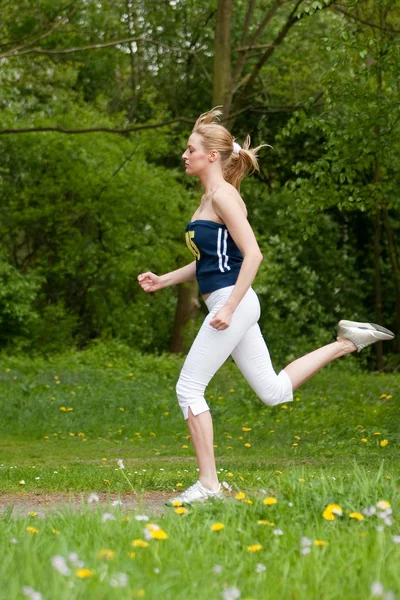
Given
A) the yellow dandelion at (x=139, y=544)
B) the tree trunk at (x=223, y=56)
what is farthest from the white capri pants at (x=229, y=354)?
the tree trunk at (x=223, y=56)

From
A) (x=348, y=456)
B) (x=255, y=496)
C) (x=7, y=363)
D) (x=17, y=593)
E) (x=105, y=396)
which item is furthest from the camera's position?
(x=7, y=363)

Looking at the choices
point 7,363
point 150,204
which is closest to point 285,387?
point 7,363

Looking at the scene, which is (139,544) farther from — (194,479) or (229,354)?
(194,479)

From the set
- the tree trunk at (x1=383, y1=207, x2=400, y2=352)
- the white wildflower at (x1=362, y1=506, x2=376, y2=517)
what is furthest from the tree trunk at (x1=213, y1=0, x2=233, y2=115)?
the white wildflower at (x1=362, y1=506, x2=376, y2=517)

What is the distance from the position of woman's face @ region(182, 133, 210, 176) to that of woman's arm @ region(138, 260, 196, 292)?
647 mm

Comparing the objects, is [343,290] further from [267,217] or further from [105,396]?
[105,396]

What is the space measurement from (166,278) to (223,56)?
14740mm

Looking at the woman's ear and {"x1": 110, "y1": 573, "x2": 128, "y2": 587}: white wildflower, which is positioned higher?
the woman's ear

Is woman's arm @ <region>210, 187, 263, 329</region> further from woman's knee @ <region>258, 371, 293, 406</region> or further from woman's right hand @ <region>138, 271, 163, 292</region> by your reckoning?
woman's right hand @ <region>138, 271, 163, 292</region>

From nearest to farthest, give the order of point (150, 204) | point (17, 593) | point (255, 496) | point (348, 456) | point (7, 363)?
point (17, 593), point (255, 496), point (348, 456), point (7, 363), point (150, 204)

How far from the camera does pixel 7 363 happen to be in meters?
17.9

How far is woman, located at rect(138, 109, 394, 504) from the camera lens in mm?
5719

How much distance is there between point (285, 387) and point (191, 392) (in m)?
0.55

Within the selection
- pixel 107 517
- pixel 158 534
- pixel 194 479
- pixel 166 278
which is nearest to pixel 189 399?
pixel 166 278
